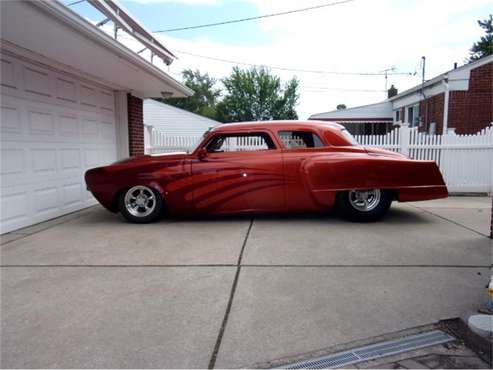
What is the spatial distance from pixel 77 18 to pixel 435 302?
461 cm

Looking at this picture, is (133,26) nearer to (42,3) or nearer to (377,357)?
(42,3)

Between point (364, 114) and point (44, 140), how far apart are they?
16.8 meters

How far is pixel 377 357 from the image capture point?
2.11 m

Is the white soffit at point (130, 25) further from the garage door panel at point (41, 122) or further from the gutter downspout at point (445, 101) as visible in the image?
the gutter downspout at point (445, 101)

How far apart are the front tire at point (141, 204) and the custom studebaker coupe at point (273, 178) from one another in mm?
15

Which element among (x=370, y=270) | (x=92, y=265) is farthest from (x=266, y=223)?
(x=92, y=265)

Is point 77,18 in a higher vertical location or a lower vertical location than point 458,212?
higher

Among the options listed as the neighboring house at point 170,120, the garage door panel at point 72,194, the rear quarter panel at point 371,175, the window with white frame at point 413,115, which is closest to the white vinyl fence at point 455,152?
the garage door panel at point 72,194

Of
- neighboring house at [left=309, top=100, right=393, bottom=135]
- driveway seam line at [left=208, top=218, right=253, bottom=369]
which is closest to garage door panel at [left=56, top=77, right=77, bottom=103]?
driveway seam line at [left=208, top=218, right=253, bottom=369]

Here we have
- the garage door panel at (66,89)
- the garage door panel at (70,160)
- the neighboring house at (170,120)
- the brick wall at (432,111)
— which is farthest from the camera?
the neighboring house at (170,120)

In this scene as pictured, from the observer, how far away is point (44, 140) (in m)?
5.91

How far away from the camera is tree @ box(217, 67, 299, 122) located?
40.7 meters

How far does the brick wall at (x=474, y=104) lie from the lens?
12.5m

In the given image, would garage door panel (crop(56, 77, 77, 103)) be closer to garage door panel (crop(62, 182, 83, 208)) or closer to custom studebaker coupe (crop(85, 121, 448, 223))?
garage door panel (crop(62, 182, 83, 208))
